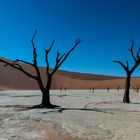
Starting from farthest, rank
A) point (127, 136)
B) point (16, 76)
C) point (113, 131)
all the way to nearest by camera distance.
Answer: point (16, 76)
point (113, 131)
point (127, 136)

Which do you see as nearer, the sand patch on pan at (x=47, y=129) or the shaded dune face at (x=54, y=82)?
the sand patch on pan at (x=47, y=129)

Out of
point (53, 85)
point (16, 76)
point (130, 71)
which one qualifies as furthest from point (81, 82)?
point (130, 71)

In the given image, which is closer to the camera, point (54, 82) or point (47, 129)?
point (47, 129)

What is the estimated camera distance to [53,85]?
115188 millimetres

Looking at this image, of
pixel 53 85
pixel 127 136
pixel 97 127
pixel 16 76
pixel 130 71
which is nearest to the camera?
pixel 127 136

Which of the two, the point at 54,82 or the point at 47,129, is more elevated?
the point at 54,82

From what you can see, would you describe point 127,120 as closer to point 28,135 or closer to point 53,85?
point 28,135

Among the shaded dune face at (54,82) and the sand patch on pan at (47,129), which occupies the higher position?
the shaded dune face at (54,82)

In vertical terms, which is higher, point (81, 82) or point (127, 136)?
point (81, 82)

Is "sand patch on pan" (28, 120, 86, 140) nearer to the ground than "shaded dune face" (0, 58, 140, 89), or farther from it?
nearer to the ground

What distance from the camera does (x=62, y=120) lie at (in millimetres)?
15508

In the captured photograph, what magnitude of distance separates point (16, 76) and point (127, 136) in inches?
4567

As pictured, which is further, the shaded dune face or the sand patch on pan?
the shaded dune face

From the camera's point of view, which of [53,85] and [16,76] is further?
[16,76]
